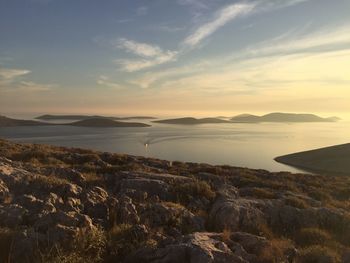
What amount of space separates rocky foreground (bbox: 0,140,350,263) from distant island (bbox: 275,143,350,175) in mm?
87003

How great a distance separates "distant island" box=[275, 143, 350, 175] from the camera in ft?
320

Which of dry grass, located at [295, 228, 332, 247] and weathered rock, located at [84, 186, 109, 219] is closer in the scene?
weathered rock, located at [84, 186, 109, 219]

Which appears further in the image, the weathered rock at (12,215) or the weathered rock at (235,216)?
the weathered rock at (235,216)

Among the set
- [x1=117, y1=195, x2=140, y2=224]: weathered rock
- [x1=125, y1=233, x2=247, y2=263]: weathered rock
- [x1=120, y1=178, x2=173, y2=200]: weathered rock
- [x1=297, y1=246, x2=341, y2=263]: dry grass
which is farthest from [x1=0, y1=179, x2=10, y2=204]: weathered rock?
[x1=297, y1=246, x2=341, y2=263]: dry grass

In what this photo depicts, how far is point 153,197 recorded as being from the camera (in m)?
13.7

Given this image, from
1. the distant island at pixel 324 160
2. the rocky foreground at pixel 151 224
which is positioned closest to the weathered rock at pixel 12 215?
the rocky foreground at pixel 151 224

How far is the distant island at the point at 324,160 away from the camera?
320 ft

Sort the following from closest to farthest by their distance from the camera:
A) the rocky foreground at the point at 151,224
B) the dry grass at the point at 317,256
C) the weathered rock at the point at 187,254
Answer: the weathered rock at the point at 187,254
the rocky foreground at the point at 151,224
the dry grass at the point at 317,256

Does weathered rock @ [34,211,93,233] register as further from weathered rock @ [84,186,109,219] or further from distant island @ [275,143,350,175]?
distant island @ [275,143,350,175]

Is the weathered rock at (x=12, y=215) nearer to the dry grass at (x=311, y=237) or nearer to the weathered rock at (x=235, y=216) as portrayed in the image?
the weathered rock at (x=235, y=216)

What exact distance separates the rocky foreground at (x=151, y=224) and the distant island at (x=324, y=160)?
285ft

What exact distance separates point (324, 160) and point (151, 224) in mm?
102748

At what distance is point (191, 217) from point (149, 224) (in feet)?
5.30

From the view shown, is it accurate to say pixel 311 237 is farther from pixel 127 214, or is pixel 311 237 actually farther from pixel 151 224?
pixel 127 214
